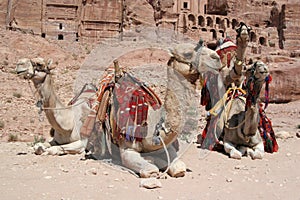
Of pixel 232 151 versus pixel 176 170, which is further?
pixel 232 151

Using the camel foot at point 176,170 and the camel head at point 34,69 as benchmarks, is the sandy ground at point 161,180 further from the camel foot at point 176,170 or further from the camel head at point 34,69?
the camel head at point 34,69

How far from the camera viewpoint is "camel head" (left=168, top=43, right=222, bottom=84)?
3785 millimetres

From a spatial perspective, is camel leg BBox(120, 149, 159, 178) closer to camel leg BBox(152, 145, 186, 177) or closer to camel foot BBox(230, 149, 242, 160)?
Result: camel leg BBox(152, 145, 186, 177)

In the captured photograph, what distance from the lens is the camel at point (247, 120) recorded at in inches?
197

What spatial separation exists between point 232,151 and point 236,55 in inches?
59.8

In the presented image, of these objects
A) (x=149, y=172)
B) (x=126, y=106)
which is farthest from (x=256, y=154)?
(x=126, y=106)

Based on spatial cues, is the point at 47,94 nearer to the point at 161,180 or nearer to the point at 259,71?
the point at 161,180

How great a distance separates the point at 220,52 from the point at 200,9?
40099 mm

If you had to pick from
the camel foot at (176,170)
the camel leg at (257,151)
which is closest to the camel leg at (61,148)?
the camel foot at (176,170)

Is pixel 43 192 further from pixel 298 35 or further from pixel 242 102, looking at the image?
pixel 298 35

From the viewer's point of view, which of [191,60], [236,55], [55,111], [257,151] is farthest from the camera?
[236,55]

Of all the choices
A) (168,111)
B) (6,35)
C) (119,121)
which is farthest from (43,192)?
(6,35)

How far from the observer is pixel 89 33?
107 feet

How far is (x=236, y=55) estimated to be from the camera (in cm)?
561
